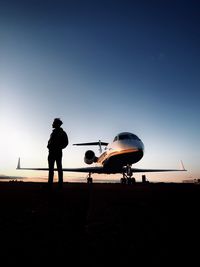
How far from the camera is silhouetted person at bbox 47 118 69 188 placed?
22.6ft

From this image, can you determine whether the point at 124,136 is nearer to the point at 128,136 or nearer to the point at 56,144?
the point at 128,136

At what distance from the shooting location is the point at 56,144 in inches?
271

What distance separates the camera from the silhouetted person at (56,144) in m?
6.89

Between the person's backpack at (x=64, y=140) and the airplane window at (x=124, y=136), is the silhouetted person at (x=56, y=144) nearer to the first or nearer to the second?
the person's backpack at (x=64, y=140)

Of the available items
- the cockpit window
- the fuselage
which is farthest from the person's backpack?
the cockpit window

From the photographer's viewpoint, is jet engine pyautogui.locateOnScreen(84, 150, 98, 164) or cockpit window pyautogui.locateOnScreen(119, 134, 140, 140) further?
jet engine pyautogui.locateOnScreen(84, 150, 98, 164)
